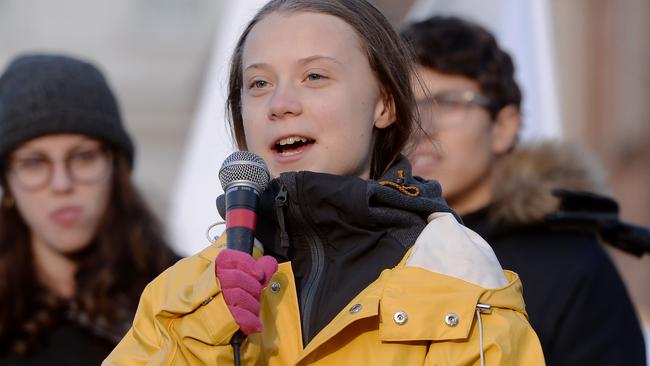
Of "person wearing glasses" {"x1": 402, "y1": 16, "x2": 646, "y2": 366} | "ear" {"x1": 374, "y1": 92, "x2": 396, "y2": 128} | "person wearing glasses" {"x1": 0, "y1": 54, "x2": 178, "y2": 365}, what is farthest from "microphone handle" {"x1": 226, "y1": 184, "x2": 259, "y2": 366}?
"person wearing glasses" {"x1": 0, "y1": 54, "x2": 178, "y2": 365}

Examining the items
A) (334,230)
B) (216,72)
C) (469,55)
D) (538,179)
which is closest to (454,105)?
(469,55)

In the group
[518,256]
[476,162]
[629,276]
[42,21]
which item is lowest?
[629,276]

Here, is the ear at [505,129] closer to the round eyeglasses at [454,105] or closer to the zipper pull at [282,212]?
the round eyeglasses at [454,105]

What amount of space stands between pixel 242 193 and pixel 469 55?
6.83 ft

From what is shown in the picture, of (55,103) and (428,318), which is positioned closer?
(428,318)

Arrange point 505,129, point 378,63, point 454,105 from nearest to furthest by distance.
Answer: point 378,63 → point 454,105 → point 505,129

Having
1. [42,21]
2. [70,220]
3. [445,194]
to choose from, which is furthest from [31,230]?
[42,21]

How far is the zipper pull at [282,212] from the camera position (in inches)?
108

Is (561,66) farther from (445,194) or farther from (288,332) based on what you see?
(288,332)

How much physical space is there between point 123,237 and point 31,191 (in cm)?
38

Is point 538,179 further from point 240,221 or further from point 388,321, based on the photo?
point 240,221

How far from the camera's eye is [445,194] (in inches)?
173

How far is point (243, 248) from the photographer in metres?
2.48

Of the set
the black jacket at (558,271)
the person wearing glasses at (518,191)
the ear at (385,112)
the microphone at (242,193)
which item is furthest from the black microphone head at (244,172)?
the black jacket at (558,271)
